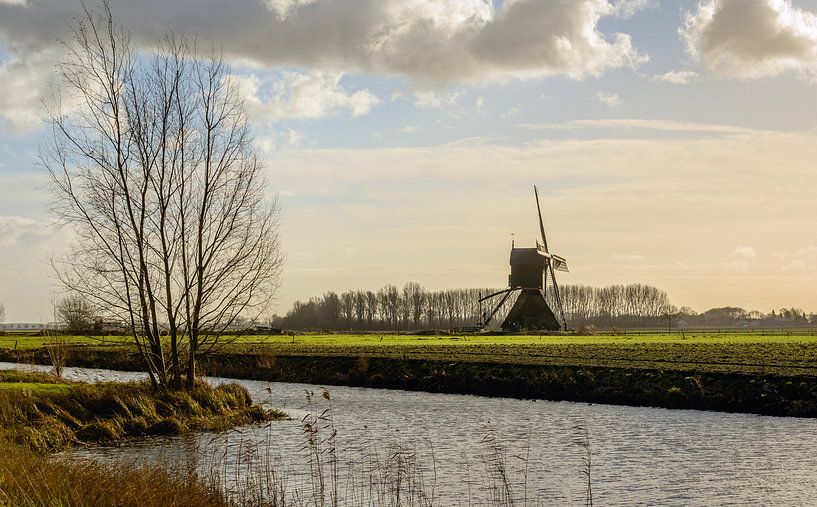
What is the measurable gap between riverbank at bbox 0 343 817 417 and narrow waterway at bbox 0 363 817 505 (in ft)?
6.78

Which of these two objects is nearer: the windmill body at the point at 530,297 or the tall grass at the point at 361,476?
the tall grass at the point at 361,476

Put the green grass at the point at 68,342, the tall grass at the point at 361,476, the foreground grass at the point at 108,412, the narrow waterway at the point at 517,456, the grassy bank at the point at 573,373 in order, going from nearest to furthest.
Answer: the tall grass at the point at 361,476
the narrow waterway at the point at 517,456
the foreground grass at the point at 108,412
the grassy bank at the point at 573,373
the green grass at the point at 68,342

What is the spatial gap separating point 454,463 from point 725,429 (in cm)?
1033

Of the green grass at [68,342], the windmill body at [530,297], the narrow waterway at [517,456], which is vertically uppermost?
the windmill body at [530,297]

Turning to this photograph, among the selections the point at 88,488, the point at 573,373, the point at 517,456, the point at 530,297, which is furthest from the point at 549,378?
the point at 530,297

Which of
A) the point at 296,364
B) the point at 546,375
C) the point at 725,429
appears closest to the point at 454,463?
the point at 725,429

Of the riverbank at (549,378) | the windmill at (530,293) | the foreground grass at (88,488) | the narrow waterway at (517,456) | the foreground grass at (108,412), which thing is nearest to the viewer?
the foreground grass at (88,488)

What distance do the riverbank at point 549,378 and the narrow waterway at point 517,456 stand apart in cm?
207

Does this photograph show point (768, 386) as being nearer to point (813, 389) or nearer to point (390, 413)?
point (813, 389)

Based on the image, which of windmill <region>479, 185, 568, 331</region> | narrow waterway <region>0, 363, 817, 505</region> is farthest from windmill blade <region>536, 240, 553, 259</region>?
narrow waterway <region>0, 363, 817, 505</region>

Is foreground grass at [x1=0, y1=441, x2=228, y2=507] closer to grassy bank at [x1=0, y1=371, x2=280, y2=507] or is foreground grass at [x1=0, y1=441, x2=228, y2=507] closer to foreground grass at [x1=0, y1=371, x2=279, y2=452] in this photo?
grassy bank at [x1=0, y1=371, x2=280, y2=507]

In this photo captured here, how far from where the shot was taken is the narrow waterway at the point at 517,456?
52.8 ft

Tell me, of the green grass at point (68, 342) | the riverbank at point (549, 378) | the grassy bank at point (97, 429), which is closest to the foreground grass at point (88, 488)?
the grassy bank at point (97, 429)

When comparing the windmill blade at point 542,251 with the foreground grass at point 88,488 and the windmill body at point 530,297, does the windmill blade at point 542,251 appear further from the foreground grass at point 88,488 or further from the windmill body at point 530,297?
the foreground grass at point 88,488
